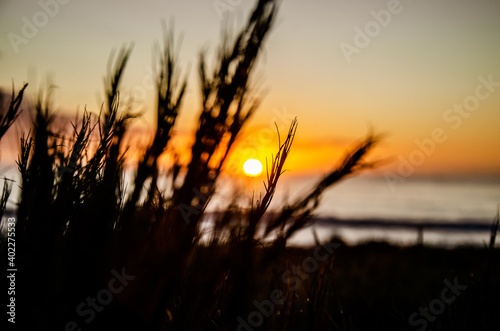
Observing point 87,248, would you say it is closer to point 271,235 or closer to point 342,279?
point 271,235

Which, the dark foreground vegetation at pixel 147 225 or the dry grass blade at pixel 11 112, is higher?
the dry grass blade at pixel 11 112

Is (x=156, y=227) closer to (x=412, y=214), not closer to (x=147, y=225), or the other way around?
(x=147, y=225)

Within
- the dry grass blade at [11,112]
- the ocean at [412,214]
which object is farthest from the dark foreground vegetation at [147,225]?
the ocean at [412,214]

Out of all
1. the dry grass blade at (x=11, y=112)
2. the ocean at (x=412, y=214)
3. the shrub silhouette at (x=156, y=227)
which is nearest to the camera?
the shrub silhouette at (x=156, y=227)

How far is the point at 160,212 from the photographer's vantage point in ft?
3.38

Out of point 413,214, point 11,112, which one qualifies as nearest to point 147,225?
point 11,112

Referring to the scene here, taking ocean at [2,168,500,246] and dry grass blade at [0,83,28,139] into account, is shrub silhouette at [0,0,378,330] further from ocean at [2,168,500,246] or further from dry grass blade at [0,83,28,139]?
ocean at [2,168,500,246]

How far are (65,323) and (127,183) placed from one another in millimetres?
392

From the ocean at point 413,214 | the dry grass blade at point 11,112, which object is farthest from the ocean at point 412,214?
the dry grass blade at point 11,112

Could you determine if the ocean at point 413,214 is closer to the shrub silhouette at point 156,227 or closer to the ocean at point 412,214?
the ocean at point 412,214

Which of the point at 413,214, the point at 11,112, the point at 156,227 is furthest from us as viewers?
the point at 413,214

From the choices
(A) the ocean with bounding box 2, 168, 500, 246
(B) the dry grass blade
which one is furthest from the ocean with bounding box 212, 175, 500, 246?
(B) the dry grass blade

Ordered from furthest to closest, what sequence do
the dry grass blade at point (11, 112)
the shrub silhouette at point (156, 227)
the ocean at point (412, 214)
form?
1. the ocean at point (412, 214)
2. the dry grass blade at point (11, 112)
3. the shrub silhouette at point (156, 227)

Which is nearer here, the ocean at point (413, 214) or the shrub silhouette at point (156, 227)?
the shrub silhouette at point (156, 227)
